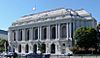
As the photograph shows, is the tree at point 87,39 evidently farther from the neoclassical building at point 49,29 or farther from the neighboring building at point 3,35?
the neighboring building at point 3,35

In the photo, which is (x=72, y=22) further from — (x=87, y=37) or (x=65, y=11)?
(x=87, y=37)

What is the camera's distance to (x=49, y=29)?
408 ft

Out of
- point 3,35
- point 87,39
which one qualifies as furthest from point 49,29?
point 3,35

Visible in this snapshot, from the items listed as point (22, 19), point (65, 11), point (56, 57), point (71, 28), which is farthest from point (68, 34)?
point (56, 57)

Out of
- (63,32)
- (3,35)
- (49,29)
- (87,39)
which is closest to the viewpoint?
(87,39)

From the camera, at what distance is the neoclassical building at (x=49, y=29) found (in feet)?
382

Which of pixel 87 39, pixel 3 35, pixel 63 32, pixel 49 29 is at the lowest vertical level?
pixel 3 35

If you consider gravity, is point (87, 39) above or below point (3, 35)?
above

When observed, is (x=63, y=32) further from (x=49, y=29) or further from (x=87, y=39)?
(x=87, y=39)

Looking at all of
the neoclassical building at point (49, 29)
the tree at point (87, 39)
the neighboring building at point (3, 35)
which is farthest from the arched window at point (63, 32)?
the neighboring building at point (3, 35)

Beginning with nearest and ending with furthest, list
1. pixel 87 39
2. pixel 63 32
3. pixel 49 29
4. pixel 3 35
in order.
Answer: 1. pixel 87 39
2. pixel 63 32
3. pixel 49 29
4. pixel 3 35

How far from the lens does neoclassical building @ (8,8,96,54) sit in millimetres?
116312

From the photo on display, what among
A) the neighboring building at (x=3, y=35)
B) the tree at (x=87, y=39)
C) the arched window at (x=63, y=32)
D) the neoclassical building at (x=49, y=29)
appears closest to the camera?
the tree at (x=87, y=39)

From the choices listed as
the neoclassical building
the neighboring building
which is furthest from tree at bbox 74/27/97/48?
the neighboring building
